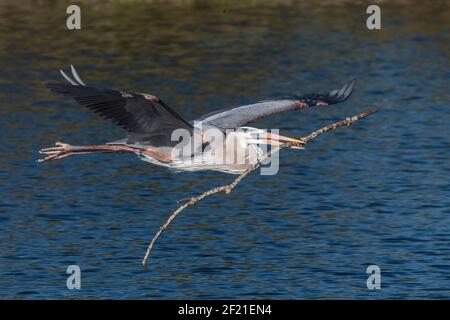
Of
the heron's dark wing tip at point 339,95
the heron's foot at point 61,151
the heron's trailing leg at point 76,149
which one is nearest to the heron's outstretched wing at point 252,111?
the heron's dark wing tip at point 339,95

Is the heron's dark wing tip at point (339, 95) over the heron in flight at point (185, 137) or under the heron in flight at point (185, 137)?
over

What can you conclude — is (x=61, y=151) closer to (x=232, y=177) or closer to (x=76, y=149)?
(x=76, y=149)

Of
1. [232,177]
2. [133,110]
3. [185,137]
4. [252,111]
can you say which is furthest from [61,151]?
[232,177]

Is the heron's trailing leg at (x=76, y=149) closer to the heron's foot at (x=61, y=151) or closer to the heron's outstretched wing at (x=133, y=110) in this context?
the heron's foot at (x=61, y=151)

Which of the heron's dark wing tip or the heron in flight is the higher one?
the heron's dark wing tip

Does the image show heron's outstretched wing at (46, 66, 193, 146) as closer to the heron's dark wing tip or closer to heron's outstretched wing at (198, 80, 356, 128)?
heron's outstretched wing at (198, 80, 356, 128)

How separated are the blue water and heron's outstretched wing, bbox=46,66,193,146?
276 cm

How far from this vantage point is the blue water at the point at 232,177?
17.3 m

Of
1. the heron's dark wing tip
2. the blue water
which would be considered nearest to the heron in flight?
the heron's dark wing tip

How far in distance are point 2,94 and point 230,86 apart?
4476mm

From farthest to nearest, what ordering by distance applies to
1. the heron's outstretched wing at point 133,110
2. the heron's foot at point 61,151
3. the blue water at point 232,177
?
the blue water at point 232,177, the heron's foot at point 61,151, the heron's outstretched wing at point 133,110

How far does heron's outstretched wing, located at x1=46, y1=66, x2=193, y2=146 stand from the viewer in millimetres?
13430

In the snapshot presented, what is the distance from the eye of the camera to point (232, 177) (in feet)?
72.4

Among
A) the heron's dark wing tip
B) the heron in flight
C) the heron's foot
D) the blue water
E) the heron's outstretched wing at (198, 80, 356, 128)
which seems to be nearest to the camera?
the heron in flight
